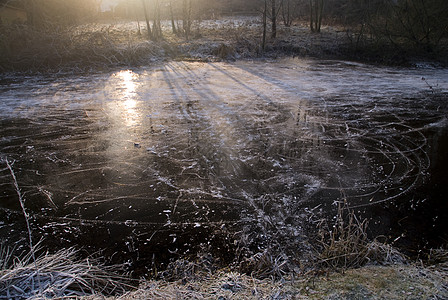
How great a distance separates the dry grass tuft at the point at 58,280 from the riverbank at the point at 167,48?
12749 millimetres

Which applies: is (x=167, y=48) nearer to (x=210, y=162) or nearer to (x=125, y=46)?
(x=125, y=46)

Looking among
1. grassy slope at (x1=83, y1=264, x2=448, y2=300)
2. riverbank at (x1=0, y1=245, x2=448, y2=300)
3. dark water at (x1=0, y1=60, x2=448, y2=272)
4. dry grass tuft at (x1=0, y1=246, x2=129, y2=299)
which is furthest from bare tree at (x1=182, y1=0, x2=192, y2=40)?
grassy slope at (x1=83, y1=264, x2=448, y2=300)

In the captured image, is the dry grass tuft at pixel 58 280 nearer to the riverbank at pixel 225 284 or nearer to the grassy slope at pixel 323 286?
the riverbank at pixel 225 284

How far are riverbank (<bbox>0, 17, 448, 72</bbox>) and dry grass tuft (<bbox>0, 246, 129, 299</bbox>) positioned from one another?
41.8ft

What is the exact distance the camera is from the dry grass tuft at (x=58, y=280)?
8.16 ft

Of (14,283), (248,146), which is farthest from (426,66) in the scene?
(14,283)

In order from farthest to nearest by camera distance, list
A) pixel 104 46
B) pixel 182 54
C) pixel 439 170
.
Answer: pixel 182 54
pixel 104 46
pixel 439 170

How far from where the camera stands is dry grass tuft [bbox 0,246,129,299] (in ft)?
8.16

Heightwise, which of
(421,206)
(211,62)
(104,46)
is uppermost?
(104,46)

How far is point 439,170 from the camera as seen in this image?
5164 millimetres

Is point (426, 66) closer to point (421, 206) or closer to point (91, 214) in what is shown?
point (421, 206)

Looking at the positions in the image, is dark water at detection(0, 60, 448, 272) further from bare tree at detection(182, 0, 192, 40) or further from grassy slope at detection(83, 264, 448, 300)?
bare tree at detection(182, 0, 192, 40)

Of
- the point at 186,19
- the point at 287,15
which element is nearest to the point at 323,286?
the point at 186,19

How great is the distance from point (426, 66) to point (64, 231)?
55.9 ft
